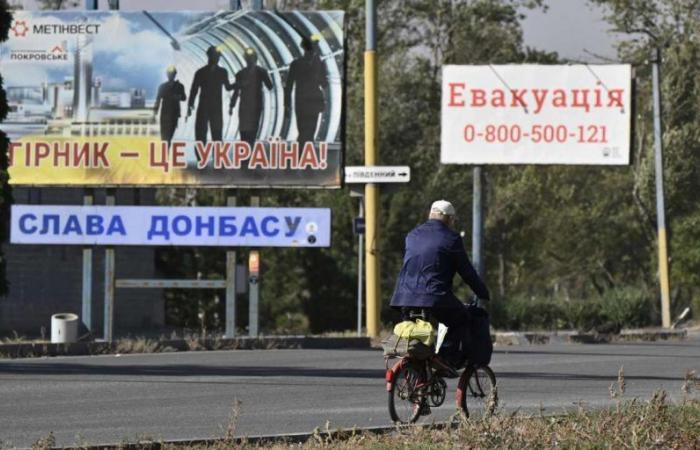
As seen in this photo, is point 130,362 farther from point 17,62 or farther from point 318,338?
point 17,62

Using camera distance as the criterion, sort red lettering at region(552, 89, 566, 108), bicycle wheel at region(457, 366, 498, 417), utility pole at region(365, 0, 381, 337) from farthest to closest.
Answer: red lettering at region(552, 89, 566, 108) < utility pole at region(365, 0, 381, 337) < bicycle wheel at region(457, 366, 498, 417)

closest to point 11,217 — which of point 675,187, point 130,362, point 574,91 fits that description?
point 130,362

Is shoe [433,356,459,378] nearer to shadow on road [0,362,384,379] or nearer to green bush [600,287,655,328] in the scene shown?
shadow on road [0,362,384,379]

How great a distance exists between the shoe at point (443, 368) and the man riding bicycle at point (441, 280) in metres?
0.02

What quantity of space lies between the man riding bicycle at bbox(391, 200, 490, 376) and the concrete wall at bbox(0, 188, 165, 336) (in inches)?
1087

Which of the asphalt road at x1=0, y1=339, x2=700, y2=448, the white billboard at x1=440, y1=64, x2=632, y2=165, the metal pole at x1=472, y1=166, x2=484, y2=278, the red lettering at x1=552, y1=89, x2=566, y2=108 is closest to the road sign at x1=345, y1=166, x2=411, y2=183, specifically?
the asphalt road at x1=0, y1=339, x2=700, y2=448

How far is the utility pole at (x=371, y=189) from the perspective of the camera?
28609 mm

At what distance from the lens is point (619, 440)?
33.1 ft

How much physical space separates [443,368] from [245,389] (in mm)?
4063


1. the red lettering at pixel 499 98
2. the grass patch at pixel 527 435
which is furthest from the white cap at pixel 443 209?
the red lettering at pixel 499 98

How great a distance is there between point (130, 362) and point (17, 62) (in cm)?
1035

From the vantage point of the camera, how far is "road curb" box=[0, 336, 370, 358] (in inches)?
906

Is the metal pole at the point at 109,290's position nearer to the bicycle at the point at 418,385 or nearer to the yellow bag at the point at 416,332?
the bicycle at the point at 418,385

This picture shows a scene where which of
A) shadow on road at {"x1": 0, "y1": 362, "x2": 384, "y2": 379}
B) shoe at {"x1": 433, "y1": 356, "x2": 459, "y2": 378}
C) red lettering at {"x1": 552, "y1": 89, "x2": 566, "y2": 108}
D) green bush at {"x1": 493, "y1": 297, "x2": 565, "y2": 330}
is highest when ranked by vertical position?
red lettering at {"x1": 552, "y1": 89, "x2": 566, "y2": 108}
